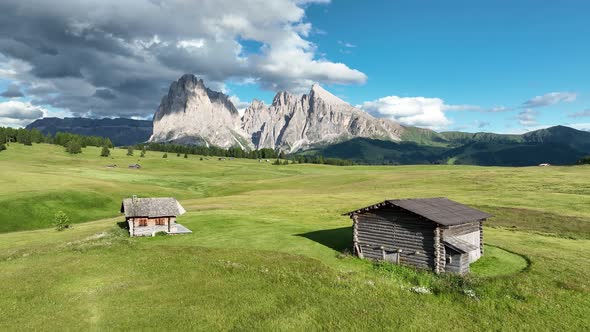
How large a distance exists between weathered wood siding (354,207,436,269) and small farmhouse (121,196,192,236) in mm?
24221

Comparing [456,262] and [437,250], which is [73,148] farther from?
[456,262]

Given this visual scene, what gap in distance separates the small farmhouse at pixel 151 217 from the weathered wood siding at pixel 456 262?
3187cm

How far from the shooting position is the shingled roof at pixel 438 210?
3397 cm

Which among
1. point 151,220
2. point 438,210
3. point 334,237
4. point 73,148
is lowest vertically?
point 334,237

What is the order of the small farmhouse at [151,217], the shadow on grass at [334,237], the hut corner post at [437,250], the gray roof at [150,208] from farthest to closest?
the gray roof at [150,208]
the small farmhouse at [151,217]
the shadow on grass at [334,237]
the hut corner post at [437,250]

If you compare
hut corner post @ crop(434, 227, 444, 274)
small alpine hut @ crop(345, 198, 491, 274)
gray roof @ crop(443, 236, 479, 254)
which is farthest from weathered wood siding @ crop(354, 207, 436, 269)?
gray roof @ crop(443, 236, 479, 254)

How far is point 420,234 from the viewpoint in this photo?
3450 cm

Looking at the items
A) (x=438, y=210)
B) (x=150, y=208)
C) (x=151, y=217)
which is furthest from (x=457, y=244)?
(x=150, y=208)

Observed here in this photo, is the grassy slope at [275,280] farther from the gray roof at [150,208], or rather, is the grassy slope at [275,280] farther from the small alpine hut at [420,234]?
the gray roof at [150,208]

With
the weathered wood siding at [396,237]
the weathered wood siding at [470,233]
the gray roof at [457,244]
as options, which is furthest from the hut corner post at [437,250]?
the weathered wood siding at [470,233]

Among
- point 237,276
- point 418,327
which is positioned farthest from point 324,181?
point 418,327

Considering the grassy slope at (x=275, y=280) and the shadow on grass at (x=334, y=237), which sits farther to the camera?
the shadow on grass at (x=334, y=237)

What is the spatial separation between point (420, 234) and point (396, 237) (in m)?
2.28

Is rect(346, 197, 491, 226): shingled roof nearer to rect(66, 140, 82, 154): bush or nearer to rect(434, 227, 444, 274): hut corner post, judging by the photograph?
rect(434, 227, 444, 274): hut corner post
